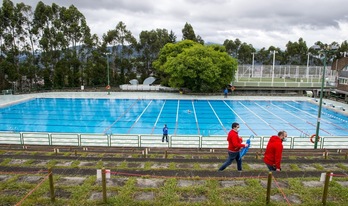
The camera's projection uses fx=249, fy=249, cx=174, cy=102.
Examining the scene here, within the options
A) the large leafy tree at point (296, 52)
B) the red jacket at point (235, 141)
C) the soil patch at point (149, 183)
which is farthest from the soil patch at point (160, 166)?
the large leafy tree at point (296, 52)

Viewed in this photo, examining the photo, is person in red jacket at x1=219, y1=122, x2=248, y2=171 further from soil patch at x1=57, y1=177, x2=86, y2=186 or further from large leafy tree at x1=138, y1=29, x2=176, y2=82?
large leafy tree at x1=138, y1=29, x2=176, y2=82

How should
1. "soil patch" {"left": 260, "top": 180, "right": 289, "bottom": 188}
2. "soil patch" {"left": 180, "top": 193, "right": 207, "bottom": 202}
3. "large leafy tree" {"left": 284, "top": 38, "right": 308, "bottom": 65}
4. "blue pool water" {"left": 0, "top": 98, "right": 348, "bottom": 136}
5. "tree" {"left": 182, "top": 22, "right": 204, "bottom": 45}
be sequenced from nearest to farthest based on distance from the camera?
"soil patch" {"left": 180, "top": 193, "right": 207, "bottom": 202}, "soil patch" {"left": 260, "top": 180, "right": 289, "bottom": 188}, "blue pool water" {"left": 0, "top": 98, "right": 348, "bottom": 136}, "tree" {"left": 182, "top": 22, "right": 204, "bottom": 45}, "large leafy tree" {"left": 284, "top": 38, "right": 308, "bottom": 65}

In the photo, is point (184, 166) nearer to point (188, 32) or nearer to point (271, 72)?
point (271, 72)

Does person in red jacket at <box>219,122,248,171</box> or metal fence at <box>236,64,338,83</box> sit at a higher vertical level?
metal fence at <box>236,64,338,83</box>

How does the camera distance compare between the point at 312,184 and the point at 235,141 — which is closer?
the point at 312,184

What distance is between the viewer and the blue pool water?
20.2 meters

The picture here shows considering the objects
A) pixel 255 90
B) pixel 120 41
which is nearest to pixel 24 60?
pixel 120 41

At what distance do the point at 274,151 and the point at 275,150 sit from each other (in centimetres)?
5

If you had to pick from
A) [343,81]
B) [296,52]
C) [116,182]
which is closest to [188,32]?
[343,81]

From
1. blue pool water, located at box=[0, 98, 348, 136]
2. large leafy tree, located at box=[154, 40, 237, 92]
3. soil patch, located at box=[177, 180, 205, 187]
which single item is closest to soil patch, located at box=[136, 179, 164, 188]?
soil patch, located at box=[177, 180, 205, 187]

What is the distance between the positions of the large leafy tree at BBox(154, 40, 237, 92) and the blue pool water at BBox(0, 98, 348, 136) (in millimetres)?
4471

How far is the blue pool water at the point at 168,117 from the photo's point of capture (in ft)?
66.3

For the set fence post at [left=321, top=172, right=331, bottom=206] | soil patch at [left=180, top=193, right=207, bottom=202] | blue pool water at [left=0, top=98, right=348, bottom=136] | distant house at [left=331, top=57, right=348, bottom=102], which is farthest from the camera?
distant house at [left=331, top=57, right=348, bottom=102]

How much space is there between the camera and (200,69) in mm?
34062
